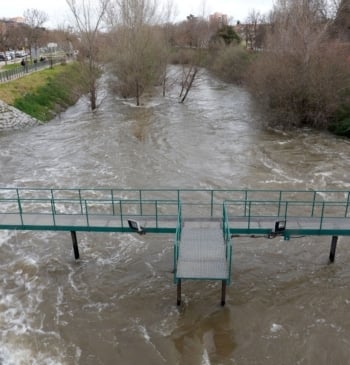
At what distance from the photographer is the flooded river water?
374 inches

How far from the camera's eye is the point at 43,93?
36094mm

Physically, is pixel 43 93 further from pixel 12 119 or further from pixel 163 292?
pixel 163 292

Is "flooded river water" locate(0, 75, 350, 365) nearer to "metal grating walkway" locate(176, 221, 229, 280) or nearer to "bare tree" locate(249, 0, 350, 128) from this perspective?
"metal grating walkway" locate(176, 221, 229, 280)

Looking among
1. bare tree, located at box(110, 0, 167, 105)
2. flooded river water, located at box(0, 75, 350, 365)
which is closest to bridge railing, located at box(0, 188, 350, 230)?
flooded river water, located at box(0, 75, 350, 365)

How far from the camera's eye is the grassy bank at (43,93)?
31312mm

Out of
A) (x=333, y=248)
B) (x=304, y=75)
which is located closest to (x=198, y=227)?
(x=333, y=248)

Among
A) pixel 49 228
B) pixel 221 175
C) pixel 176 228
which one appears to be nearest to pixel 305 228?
pixel 176 228

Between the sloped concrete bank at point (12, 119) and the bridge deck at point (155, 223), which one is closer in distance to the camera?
the bridge deck at point (155, 223)

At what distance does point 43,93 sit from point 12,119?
7.95m

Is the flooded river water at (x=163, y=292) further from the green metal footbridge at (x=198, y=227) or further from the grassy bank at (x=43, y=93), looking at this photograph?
the grassy bank at (x=43, y=93)

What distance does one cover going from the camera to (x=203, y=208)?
16328 mm

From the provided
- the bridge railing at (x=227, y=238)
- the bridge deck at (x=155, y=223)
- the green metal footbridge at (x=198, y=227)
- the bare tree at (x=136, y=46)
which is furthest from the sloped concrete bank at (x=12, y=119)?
the bridge railing at (x=227, y=238)

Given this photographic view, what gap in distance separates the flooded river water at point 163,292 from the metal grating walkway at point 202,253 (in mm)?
Answer: 1362

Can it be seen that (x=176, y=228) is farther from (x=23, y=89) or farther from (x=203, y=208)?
(x=23, y=89)
